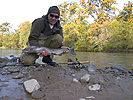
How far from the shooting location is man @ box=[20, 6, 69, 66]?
3.21 meters

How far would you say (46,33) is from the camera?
367cm

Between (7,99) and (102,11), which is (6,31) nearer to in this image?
(102,11)

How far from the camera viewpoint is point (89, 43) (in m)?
22.1

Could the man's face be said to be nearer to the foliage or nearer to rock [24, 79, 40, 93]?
rock [24, 79, 40, 93]

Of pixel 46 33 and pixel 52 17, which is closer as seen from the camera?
pixel 52 17

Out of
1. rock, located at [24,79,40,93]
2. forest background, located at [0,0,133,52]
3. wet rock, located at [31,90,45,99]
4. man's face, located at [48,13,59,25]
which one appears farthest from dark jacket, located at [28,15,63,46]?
forest background, located at [0,0,133,52]

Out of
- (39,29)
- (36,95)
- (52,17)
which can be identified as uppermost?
(52,17)

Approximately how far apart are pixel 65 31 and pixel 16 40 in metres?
25.9

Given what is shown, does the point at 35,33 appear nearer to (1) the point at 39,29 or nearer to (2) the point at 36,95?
(1) the point at 39,29

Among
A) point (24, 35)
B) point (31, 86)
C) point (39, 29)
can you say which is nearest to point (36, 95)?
point (31, 86)

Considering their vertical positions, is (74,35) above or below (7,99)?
above

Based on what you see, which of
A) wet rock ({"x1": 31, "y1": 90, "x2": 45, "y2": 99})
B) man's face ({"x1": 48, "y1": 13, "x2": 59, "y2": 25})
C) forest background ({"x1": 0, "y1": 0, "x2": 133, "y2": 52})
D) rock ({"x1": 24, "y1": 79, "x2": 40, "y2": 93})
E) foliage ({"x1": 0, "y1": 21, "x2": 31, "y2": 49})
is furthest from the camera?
foliage ({"x1": 0, "y1": 21, "x2": 31, "y2": 49})

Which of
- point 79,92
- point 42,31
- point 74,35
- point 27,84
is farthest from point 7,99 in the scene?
point 74,35

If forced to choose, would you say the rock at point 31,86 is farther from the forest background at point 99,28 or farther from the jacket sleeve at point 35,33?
the forest background at point 99,28
